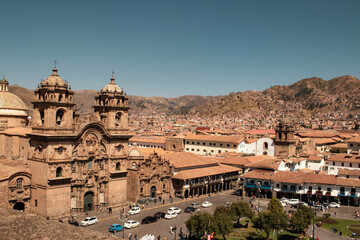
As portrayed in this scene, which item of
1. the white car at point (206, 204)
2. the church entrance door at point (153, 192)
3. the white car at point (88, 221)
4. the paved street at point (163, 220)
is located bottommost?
the paved street at point (163, 220)

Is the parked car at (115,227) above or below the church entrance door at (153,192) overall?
below

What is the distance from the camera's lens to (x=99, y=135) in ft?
163

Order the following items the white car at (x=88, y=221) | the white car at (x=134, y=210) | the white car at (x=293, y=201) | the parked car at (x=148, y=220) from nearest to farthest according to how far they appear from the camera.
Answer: the white car at (x=88, y=221)
the parked car at (x=148, y=220)
the white car at (x=134, y=210)
the white car at (x=293, y=201)

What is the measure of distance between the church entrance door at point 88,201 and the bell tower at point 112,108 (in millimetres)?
8918

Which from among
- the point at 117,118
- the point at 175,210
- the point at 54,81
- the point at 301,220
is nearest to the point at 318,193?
the point at 301,220

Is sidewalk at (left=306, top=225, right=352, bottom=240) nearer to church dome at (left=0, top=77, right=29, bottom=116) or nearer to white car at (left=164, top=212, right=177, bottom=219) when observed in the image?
white car at (left=164, top=212, right=177, bottom=219)

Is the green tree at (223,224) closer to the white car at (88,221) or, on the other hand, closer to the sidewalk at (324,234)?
the sidewalk at (324,234)

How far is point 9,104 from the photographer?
5516cm

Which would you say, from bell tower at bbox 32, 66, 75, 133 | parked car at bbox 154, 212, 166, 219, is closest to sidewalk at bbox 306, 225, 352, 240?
parked car at bbox 154, 212, 166, 219

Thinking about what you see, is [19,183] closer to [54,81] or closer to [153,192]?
[54,81]

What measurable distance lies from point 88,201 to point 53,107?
13.1 m

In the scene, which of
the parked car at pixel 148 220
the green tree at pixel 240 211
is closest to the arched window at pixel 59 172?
the parked car at pixel 148 220

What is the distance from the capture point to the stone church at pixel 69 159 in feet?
142

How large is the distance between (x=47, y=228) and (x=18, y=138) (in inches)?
1370
